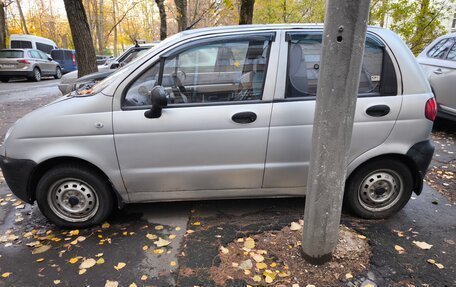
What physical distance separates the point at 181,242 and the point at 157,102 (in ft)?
4.24

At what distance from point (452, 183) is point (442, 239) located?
1.65 meters

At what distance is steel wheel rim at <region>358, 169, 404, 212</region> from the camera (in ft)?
11.4

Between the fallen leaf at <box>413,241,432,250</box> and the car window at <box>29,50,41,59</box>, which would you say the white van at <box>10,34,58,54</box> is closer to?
the car window at <box>29,50,41,59</box>

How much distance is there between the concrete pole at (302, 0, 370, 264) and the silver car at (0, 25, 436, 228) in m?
0.75

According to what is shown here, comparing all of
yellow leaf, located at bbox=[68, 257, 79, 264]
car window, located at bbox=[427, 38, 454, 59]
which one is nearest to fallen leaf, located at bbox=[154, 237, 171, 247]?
yellow leaf, located at bbox=[68, 257, 79, 264]

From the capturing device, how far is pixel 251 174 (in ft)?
11.1

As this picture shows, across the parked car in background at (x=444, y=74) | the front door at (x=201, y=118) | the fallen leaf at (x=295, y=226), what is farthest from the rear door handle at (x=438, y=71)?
the fallen leaf at (x=295, y=226)

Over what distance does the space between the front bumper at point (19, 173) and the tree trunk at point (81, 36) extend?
241 inches

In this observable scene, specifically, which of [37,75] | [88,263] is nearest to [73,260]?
[88,263]

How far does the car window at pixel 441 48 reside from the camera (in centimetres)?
686

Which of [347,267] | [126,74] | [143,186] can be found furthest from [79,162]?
[347,267]

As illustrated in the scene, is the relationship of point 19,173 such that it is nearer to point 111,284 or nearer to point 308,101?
point 111,284

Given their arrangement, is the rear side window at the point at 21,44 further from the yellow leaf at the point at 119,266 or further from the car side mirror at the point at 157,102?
the yellow leaf at the point at 119,266

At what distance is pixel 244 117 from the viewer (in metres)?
3.20
